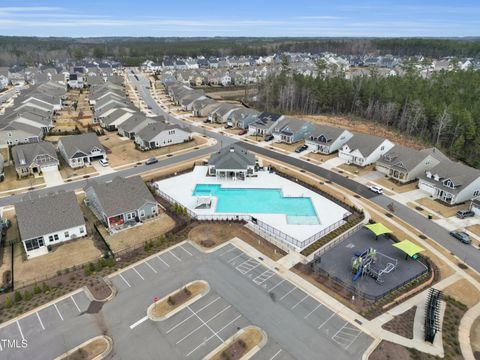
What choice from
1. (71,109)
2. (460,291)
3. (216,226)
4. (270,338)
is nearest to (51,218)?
(216,226)

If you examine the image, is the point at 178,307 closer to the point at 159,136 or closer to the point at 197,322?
the point at 197,322

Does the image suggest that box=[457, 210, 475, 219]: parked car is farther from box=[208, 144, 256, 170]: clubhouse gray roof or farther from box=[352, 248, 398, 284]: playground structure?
box=[208, 144, 256, 170]: clubhouse gray roof

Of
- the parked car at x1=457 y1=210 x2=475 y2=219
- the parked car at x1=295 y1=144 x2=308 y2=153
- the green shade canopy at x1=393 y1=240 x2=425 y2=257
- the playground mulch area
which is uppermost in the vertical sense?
the parked car at x1=295 y1=144 x2=308 y2=153

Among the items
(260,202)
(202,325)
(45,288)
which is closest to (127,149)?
(260,202)

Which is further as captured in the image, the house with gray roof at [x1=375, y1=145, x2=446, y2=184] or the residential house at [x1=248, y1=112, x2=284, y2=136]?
the residential house at [x1=248, y1=112, x2=284, y2=136]

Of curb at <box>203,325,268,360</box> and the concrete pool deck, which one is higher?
the concrete pool deck

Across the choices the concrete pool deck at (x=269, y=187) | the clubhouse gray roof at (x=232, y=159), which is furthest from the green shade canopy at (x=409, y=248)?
the clubhouse gray roof at (x=232, y=159)

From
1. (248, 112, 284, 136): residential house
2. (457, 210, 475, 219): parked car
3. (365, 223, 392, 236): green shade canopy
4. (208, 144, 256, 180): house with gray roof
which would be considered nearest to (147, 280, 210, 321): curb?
(365, 223, 392, 236): green shade canopy
